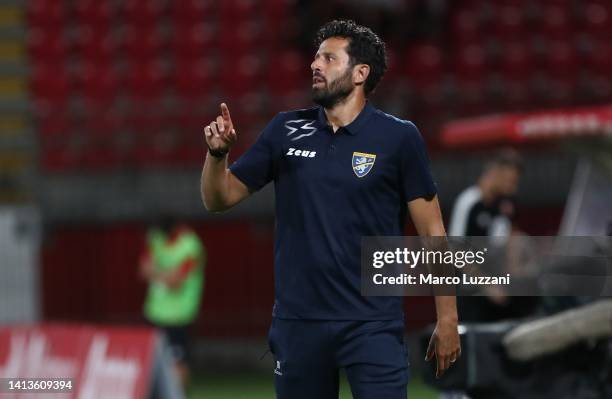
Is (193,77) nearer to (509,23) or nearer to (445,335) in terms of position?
(509,23)

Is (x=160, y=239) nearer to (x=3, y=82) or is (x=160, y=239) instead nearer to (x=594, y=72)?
(x=3, y=82)

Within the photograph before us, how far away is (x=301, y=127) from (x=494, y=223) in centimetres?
397

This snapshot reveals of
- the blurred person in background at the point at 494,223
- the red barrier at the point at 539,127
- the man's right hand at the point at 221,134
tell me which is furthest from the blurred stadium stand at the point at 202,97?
the man's right hand at the point at 221,134

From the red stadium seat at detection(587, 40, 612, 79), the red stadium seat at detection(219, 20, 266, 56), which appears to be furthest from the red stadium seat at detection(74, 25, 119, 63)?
the red stadium seat at detection(587, 40, 612, 79)

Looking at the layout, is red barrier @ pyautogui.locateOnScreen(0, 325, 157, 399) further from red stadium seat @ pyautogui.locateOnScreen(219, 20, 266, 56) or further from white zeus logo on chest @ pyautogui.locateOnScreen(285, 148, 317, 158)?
red stadium seat @ pyautogui.locateOnScreen(219, 20, 266, 56)

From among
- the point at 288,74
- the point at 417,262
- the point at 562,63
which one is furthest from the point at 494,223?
the point at 562,63

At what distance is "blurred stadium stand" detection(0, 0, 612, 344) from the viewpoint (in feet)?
43.5

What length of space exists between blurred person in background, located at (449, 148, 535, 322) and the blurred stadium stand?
170 inches

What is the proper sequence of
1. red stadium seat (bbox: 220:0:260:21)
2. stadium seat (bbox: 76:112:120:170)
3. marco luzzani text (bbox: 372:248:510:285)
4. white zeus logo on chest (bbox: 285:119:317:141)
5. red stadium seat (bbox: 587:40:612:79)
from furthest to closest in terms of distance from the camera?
red stadium seat (bbox: 220:0:260:21), red stadium seat (bbox: 587:40:612:79), stadium seat (bbox: 76:112:120:170), white zeus logo on chest (bbox: 285:119:317:141), marco luzzani text (bbox: 372:248:510:285)

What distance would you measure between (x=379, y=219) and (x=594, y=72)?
1038 cm

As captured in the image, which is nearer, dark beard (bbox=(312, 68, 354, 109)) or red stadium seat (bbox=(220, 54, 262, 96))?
dark beard (bbox=(312, 68, 354, 109))

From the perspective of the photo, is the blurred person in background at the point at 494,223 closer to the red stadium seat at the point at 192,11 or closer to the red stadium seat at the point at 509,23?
the red stadium seat at the point at 509,23

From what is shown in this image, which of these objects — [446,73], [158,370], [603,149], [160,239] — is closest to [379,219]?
[158,370]

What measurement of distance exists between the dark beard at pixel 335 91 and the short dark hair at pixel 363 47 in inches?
2.5
